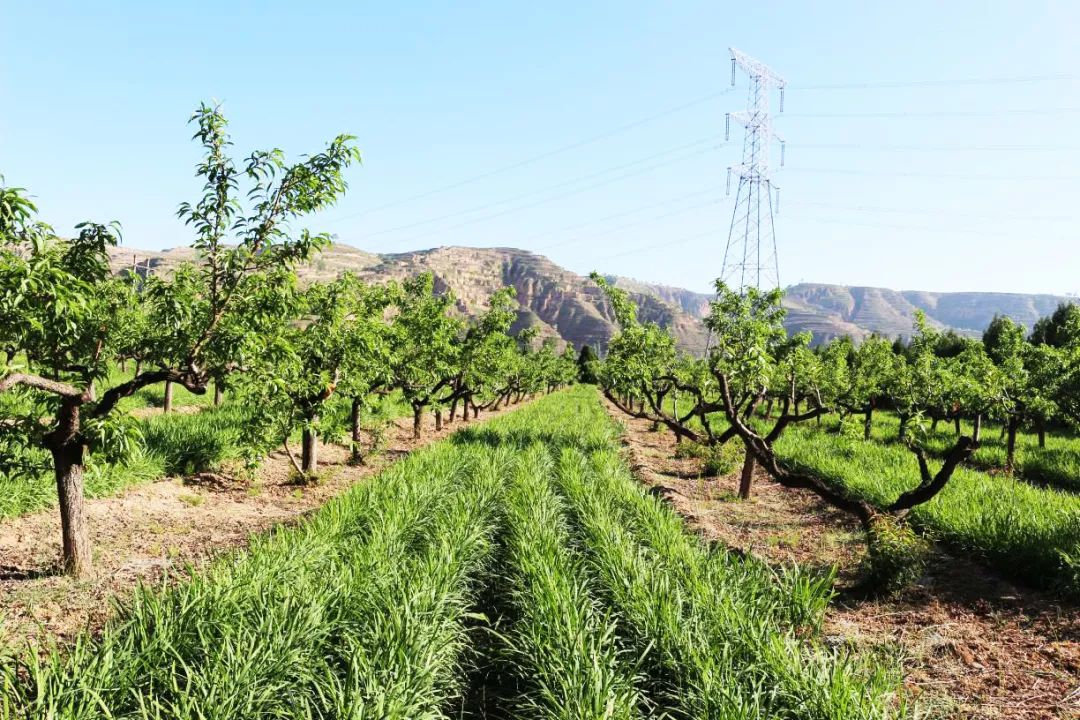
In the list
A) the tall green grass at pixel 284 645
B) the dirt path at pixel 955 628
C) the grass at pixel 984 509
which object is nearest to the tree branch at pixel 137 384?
the tall green grass at pixel 284 645

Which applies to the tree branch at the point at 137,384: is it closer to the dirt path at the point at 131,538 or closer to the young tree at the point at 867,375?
the dirt path at the point at 131,538

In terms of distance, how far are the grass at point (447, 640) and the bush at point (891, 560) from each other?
74.6 inches

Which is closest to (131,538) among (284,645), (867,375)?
(284,645)

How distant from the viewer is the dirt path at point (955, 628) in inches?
188

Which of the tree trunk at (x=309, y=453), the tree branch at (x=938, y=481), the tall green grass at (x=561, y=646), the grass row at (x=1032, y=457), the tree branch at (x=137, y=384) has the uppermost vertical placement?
the tree branch at (x=137, y=384)

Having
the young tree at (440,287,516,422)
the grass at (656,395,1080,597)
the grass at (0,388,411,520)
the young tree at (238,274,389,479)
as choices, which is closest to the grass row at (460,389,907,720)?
the grass at (656,395,1080,597)

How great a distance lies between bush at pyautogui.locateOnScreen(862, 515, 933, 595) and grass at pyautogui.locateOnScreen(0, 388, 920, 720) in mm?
1895

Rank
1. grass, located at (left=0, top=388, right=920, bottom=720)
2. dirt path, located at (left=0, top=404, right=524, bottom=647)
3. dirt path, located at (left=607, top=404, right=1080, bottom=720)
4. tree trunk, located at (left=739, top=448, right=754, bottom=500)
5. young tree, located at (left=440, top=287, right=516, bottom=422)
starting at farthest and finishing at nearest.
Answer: young tree, located at (left=440, top=287, right=516, bottom=422)
tree trunk, located at (left=739, top=448, right=754, bottom=500)
dirt path, located at (left=0, top=404, right=524, bottom=647)
dirt path, located at (left=607, top=404, right=1080, bottom=720)
grass, located at (left=0, top=388, right=920, bottom=720)

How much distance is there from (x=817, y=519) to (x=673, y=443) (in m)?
11.4

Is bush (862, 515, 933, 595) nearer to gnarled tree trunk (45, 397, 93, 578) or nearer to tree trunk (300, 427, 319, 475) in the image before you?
gnarled tree trunk (45, 397, 93, 578)

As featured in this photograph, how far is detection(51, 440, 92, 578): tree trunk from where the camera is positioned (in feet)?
20.4

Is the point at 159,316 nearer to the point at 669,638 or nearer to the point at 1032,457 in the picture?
the point at 669,638

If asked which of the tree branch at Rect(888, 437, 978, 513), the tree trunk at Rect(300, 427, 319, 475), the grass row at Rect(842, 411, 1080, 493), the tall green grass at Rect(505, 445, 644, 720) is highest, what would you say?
the tree branch at Rect(888, 437, 978, 513)

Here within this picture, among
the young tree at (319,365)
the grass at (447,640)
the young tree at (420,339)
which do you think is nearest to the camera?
the grass at (447,640)
